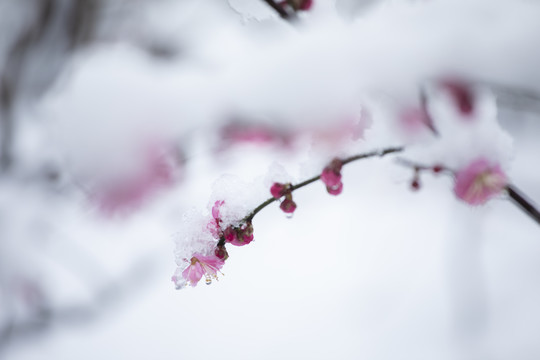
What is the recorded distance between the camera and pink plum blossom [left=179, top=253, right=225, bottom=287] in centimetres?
56

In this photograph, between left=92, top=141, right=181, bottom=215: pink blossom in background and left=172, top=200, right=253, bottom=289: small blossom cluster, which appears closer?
left=172, top=200, right=253, bottom=289: small blossom cluster

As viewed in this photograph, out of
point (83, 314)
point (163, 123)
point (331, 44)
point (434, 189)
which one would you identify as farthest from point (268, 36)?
point (83, 314)

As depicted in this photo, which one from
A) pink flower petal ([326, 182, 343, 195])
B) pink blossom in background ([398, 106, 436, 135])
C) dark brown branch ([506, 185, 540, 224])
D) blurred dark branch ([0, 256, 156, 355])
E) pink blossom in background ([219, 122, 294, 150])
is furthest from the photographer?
blurred dark branch ([0, 256, 156, 355])

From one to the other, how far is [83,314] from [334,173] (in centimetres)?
183

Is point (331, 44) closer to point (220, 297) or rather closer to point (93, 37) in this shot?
point (93, 37)

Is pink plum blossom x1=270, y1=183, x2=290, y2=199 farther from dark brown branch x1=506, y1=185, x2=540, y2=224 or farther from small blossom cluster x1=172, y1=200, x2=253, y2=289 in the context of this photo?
dark brown branch x1=506, y1=185, x2=540, y2=224

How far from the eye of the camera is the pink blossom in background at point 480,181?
0.47 meters

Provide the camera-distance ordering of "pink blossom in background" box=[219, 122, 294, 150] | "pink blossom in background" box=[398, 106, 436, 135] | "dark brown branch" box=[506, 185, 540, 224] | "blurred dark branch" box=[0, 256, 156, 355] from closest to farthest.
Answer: "dark brown branch" box=[506, 185, 540, 224] < "pink blossom in background" box=[398, 106, 436, 135] < "pink blossom in background" box=[219, 122, 294, 150] < "blurred dark branch" box=[0, 256, 156, 355]

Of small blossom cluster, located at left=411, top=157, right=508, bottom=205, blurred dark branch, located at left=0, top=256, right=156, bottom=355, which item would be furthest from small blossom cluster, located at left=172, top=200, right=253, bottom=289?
blurred dark branch, located at left=0, top=256, right=156, bottom=355

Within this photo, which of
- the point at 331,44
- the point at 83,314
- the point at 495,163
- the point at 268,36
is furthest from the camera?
the point at 83,314

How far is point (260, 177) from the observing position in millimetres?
589

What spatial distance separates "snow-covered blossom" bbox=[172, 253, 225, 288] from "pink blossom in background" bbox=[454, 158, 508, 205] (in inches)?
14.3

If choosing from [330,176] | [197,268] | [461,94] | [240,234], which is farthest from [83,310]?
[461,94]

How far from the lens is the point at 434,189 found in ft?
4.83
